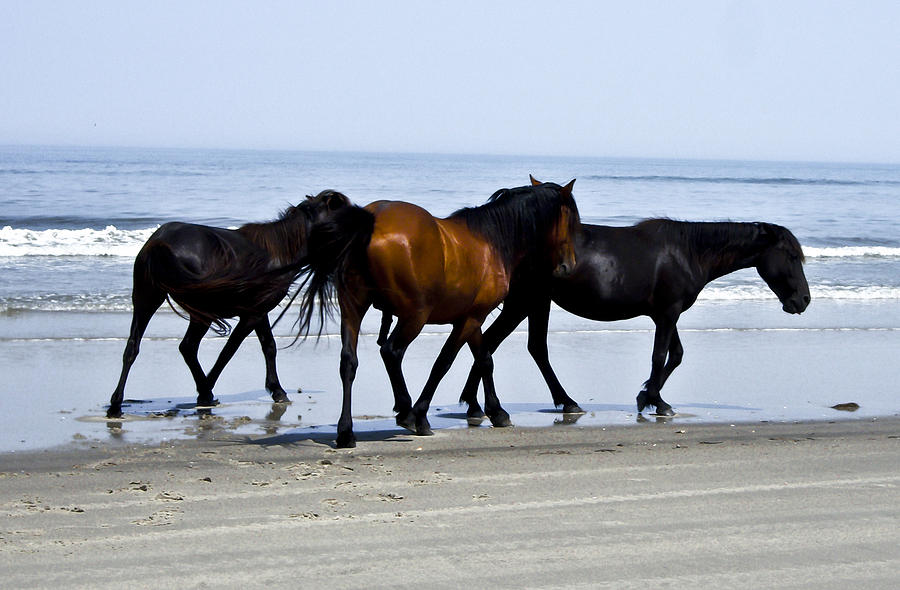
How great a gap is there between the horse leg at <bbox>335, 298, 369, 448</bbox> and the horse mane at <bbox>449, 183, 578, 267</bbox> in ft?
3.48

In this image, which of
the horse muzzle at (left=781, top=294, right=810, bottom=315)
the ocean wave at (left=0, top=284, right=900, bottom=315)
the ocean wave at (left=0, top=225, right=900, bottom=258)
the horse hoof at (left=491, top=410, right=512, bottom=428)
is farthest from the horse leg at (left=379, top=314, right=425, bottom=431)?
A: the ocean wave at (left=0, top=225, right=900, bottom=258)

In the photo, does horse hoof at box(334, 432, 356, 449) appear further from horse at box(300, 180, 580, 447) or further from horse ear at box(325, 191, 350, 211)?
horse ear at box(325, 191, 350, 211)

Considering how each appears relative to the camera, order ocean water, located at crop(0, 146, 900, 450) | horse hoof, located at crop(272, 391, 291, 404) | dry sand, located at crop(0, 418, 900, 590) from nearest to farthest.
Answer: dry sand, located at crop(0, 418, 900, 590) < horse hoof, located at crop(272, 391, 291, 404) < ocean water, located at crop(0, 146, 900, 450)

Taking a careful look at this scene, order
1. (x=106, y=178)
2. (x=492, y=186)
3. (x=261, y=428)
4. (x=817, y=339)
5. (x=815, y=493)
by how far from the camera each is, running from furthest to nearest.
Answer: (x=492, y=186) < (x=106, y=178) < (x=817, y=339) < (x=261, y=428) < (x=815, y=493)

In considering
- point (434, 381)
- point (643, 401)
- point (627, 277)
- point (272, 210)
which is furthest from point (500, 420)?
point (272, 210)

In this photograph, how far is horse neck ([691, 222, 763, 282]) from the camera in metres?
8.75

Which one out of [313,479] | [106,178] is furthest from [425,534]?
[106,178]

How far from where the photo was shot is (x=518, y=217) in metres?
7.42

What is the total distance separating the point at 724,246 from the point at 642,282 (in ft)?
2.57

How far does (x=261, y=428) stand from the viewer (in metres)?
7.61

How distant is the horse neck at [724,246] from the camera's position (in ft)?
28.7

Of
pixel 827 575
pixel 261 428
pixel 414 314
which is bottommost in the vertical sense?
pixel 261 428

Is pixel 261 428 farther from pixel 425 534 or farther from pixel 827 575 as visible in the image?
pixel 827 575

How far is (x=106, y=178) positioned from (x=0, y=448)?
147 feet
